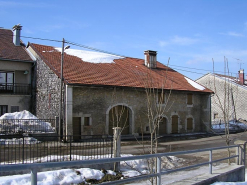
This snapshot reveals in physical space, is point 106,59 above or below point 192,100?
above

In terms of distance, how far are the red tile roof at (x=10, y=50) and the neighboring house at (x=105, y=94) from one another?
859mm

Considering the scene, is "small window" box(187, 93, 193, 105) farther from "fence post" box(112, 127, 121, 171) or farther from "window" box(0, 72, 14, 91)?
"fence post" box(112, 127, 121, 171)

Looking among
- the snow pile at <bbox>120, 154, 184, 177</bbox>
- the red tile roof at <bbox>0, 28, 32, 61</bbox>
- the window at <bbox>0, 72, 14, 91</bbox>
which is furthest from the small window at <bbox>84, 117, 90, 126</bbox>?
the snow pile at <bbox>120, 154, 184, 177</bbox>

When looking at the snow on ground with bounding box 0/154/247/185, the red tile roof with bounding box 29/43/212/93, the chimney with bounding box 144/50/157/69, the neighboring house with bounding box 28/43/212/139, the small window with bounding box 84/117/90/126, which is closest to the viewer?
the snow on ground with bounding box 0/154/247/185

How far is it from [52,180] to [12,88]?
64.6 ft

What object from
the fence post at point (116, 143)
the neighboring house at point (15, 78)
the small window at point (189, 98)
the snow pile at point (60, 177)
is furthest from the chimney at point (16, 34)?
the snow pile at point (60, 177)

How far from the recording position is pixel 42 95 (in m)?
24.2

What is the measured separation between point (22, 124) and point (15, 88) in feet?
23.7

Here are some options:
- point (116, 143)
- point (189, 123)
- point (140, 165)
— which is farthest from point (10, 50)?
point (116, 143)

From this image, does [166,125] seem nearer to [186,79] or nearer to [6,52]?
[186,79]

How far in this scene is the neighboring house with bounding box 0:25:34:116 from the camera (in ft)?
81.4

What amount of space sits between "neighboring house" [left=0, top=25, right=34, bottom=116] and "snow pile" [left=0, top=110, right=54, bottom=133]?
4778 millimetres

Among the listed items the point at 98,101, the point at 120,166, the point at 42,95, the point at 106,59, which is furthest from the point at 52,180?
the point at 106,59

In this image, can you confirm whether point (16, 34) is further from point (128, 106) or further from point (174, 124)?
point (174, 124)
